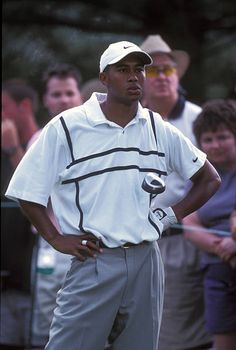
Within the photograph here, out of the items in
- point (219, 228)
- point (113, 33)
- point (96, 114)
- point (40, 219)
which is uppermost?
point (113, 33)

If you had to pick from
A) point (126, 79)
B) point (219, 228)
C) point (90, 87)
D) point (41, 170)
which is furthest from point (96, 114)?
point (90, 87)

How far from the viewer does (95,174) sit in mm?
3832

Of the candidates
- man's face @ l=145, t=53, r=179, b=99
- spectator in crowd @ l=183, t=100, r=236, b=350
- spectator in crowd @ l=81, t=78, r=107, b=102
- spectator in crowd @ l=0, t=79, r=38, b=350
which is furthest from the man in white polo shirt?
spectator in crowd @ l=0, t=79, r=38, b=350

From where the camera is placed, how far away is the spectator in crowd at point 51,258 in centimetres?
595

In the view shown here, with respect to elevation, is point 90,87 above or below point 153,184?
above

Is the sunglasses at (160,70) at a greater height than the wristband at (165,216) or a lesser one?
greater

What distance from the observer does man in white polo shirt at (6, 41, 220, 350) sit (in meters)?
3.83

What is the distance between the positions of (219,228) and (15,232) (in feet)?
5.20

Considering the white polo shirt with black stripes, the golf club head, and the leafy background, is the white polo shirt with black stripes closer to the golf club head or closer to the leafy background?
the golf club head

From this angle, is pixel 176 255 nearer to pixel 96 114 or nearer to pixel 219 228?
pixel 219 228

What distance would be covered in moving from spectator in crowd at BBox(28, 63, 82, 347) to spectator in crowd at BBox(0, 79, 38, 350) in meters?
0.11

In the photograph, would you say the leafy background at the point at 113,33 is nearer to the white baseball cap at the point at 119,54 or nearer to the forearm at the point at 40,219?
the white baseball cap at the point at 119,54

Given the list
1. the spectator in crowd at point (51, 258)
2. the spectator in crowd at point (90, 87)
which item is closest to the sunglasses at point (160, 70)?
the spectator in crowd at point (90, 87)

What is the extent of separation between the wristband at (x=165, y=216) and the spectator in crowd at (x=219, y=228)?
3.51 ft
